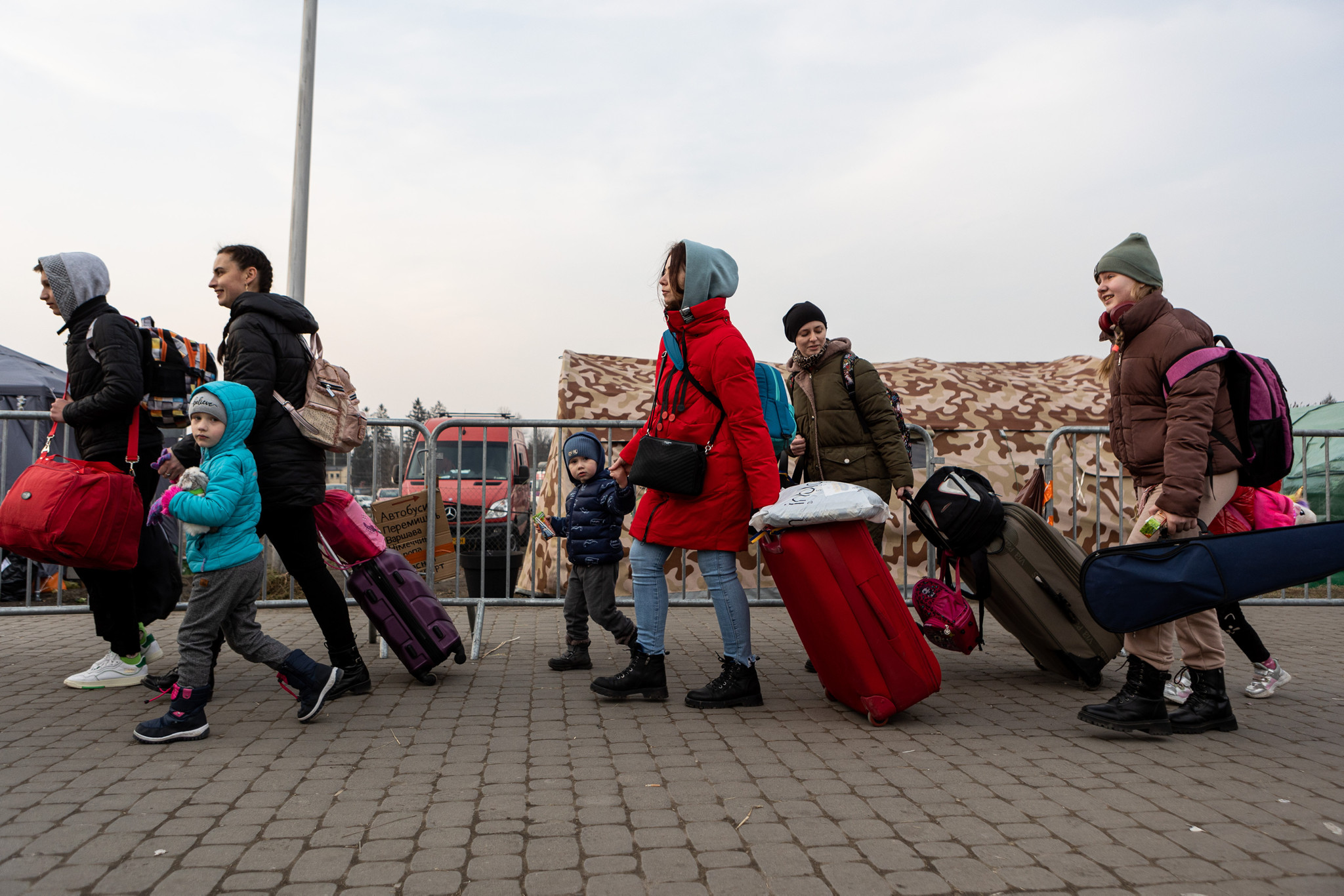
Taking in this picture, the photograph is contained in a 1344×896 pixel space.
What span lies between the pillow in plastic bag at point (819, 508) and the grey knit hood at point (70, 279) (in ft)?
10.4

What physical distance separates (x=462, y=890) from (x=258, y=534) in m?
2.20

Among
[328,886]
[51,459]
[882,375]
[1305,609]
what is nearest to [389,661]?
[51,459]

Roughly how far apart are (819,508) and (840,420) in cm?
147

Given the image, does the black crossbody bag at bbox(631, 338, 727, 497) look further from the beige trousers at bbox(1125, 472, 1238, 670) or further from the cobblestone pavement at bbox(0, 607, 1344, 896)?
the beige trousers at bbox(1125, 472, 1238, 670)

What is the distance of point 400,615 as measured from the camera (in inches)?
173

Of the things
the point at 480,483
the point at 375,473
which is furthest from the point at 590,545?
the point at 375,473

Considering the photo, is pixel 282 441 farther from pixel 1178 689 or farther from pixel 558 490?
pixel 1178 689

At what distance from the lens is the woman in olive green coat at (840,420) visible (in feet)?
16.2

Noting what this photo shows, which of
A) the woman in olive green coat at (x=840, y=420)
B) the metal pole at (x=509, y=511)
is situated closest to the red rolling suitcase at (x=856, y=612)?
the woman in olive green coat at (x=840, y=420)

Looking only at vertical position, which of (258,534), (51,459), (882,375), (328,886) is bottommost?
(328,886)

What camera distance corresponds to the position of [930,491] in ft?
14.3

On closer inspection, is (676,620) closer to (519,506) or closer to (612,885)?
(519,506)

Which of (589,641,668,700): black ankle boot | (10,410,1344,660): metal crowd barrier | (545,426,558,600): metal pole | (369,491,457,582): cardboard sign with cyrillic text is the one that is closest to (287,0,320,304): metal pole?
(10,410,1344,660): metal crowd barrier

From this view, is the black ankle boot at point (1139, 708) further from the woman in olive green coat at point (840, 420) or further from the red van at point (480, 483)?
the red van at point (480, 483)
